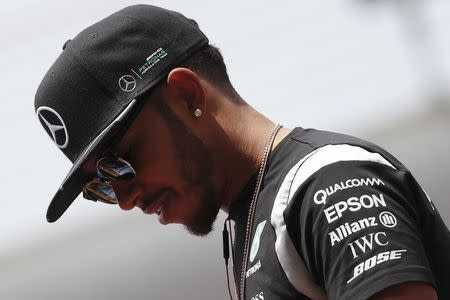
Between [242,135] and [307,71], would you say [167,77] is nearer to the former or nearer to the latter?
[242,135]

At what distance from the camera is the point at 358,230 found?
2.00m

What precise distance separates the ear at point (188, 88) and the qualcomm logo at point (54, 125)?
25 cm

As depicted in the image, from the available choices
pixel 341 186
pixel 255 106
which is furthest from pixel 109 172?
pixel 255 106

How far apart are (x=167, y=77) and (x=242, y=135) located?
8.0 inches

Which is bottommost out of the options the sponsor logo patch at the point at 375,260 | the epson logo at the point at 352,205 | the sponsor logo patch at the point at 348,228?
the sponsor logo patch at the point at 375,260

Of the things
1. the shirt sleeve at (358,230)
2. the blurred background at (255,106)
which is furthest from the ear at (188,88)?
the blurred background at (255,106)

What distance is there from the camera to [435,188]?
560 cm

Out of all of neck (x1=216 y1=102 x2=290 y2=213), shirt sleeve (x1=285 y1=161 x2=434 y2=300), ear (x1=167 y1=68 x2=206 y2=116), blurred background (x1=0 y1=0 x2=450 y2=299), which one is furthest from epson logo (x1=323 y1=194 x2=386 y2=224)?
blurred background (x1=0 y1=0 x2=450 y2=299)

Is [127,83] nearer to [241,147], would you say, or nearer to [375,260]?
[241,147]

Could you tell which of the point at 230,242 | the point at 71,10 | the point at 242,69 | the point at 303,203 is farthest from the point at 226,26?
the point at 303,203

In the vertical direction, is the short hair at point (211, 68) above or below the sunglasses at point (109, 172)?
above

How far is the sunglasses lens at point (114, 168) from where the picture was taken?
94.3 inches

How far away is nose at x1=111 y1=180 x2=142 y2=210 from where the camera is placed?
2.46 meters

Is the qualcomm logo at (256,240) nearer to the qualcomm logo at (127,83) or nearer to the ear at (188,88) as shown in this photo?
the ear at (188,88)
